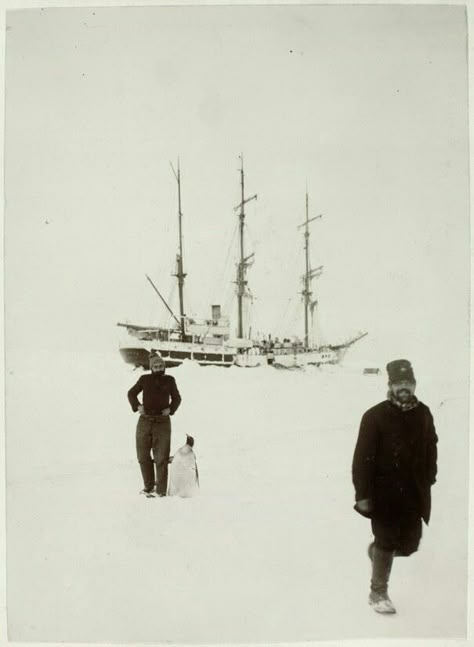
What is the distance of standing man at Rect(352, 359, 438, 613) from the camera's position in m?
2.22

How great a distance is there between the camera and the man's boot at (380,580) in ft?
7.68

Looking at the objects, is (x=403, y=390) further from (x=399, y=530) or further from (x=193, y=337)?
(x=193, y=337)

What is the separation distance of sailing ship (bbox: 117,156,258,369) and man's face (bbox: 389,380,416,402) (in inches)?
40.6

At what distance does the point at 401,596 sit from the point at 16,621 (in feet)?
6.18

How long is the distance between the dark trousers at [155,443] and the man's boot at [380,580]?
41.4 inches

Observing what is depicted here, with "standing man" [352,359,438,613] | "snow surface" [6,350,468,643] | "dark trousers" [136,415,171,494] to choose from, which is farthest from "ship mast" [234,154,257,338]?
"standing man" [352,359,438,613]

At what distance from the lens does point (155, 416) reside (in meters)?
2.73

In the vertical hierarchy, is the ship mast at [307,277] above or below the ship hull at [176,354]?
above

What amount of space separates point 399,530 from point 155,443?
1198 mm

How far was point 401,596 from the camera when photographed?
2604 millimetres

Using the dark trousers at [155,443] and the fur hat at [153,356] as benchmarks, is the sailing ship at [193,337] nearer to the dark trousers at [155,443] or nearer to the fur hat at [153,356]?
the fur hat at [153,356]

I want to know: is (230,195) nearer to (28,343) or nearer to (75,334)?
(75,334)

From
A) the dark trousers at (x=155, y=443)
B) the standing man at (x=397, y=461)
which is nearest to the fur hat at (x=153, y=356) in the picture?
the dark trousers at (x=155, y=443)

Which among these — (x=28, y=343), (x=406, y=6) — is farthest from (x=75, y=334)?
(x=406, y=6)
